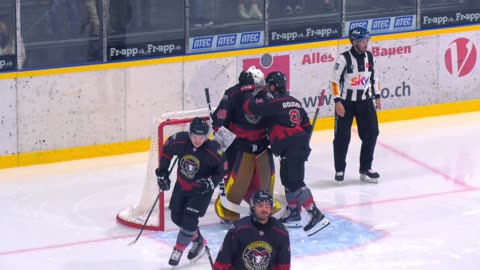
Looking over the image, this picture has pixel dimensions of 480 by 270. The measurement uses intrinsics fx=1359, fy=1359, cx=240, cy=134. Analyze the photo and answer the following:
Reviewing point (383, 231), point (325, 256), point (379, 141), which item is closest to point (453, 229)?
point (383, 231)

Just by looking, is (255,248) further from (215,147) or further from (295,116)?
(295,116)

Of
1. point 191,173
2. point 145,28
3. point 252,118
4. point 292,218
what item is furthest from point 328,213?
point 145,28

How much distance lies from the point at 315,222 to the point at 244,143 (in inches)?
33.2

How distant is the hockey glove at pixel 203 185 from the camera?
32.4ft

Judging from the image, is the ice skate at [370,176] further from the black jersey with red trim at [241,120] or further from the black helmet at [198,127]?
the black helmet at [198,127]

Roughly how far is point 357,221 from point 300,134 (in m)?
1.02

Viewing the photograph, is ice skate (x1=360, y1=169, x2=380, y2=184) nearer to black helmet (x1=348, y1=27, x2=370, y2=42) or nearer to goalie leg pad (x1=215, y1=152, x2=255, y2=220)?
black helmet (x1=348, y1=27, x2=370, y2=42)

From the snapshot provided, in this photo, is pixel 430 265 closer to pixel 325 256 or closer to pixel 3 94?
pixel 325 256

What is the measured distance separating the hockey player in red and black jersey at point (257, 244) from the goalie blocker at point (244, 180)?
274 cm

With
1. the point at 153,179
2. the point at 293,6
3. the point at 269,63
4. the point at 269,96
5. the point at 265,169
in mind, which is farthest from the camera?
the point at 293,6

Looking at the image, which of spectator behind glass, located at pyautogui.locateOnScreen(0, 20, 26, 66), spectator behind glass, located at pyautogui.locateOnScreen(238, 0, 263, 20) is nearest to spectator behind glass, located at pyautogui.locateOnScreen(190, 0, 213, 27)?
spectator behind glass, located at pyautogui.locateOnScreen(238, 0, 263, 20)

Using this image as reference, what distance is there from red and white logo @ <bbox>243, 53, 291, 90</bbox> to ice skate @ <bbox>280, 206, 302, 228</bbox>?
2.83 metres

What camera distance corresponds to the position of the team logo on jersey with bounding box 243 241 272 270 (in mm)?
7992

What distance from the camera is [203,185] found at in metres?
9.88
